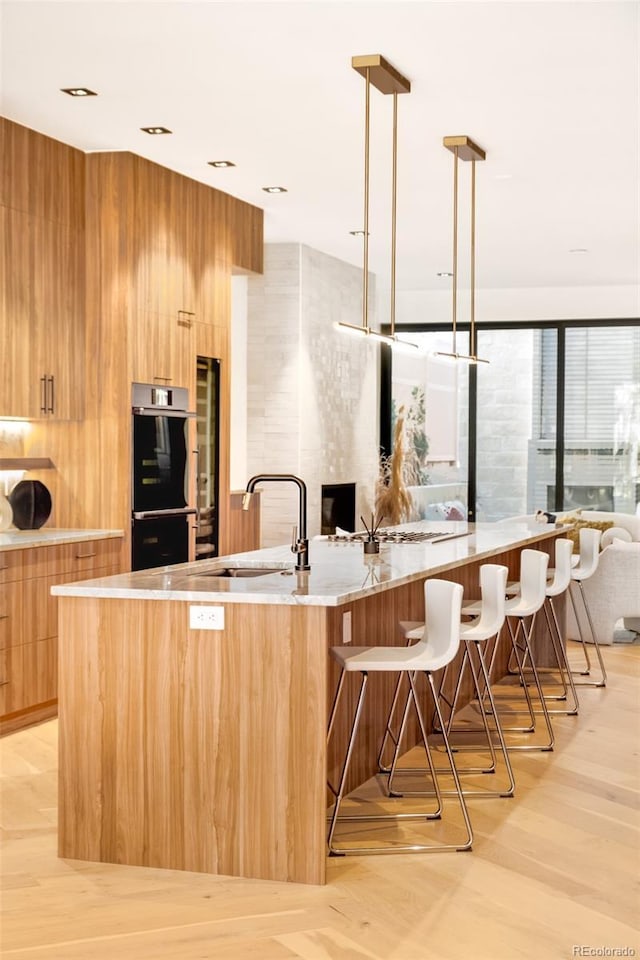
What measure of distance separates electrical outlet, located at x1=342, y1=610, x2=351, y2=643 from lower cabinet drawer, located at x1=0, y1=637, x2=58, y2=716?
188cm

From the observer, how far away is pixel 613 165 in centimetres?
659

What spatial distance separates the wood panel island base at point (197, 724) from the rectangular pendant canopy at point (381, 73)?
231cm

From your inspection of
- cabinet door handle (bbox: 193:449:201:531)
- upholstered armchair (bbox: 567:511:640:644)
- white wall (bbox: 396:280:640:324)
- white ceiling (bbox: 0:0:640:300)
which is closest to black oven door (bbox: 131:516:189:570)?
cabinet door handle (bbox: 193:449:201:531)

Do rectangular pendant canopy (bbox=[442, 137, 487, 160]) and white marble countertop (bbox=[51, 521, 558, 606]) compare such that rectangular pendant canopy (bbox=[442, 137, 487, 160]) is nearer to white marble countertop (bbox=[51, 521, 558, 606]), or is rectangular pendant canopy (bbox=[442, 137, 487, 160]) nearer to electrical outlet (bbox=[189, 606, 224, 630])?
white marble countertop (bbox=[51, 521, 558, 606])

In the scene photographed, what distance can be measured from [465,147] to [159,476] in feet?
8.46

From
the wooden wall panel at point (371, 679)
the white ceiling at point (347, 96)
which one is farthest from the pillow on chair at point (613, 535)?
the wooden wall panel at point (371, 679)

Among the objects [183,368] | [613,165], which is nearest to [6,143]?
[183,368]

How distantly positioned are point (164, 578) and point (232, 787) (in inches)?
32.7

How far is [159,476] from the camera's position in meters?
6.67

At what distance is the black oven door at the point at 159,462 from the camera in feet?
21.2

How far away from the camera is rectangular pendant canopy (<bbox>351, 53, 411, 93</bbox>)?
479 centimetres

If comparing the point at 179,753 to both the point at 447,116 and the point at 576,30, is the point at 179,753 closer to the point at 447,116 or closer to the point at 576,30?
the point at 576,30

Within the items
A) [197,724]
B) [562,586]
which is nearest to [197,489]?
[562,586]

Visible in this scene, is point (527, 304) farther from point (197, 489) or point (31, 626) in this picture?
point (31, 626)
